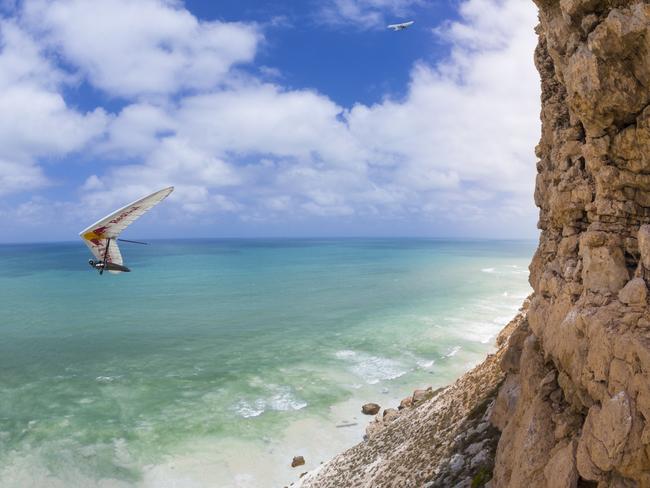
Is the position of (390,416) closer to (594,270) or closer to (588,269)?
(588,269)

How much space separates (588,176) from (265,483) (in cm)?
3344

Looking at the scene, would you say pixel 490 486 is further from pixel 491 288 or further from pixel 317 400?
pixel 491 288

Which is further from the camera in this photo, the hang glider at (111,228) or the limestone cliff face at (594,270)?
the hang glider at (111,228)

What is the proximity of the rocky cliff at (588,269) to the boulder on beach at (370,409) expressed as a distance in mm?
26257

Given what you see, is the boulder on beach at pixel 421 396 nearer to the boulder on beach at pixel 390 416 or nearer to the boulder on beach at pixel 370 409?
the boulder on beach at pixel 390 416

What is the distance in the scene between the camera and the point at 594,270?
15047mm

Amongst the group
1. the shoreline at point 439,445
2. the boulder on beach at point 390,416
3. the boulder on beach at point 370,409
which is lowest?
the boulder on beach at point 370,409

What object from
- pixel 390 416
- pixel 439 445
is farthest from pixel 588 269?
pixel 390 416

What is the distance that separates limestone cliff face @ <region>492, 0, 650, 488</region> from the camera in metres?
12.5

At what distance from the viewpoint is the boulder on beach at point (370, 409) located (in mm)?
48003

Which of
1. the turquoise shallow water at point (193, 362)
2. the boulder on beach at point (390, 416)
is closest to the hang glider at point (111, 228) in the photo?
the turquoise shallow water at point (193, 362)

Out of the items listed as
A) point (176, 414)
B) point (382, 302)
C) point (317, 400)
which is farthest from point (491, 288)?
point (176, 414)

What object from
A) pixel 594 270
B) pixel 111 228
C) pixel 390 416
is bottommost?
pixel 390 416

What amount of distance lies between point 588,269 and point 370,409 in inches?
1461
